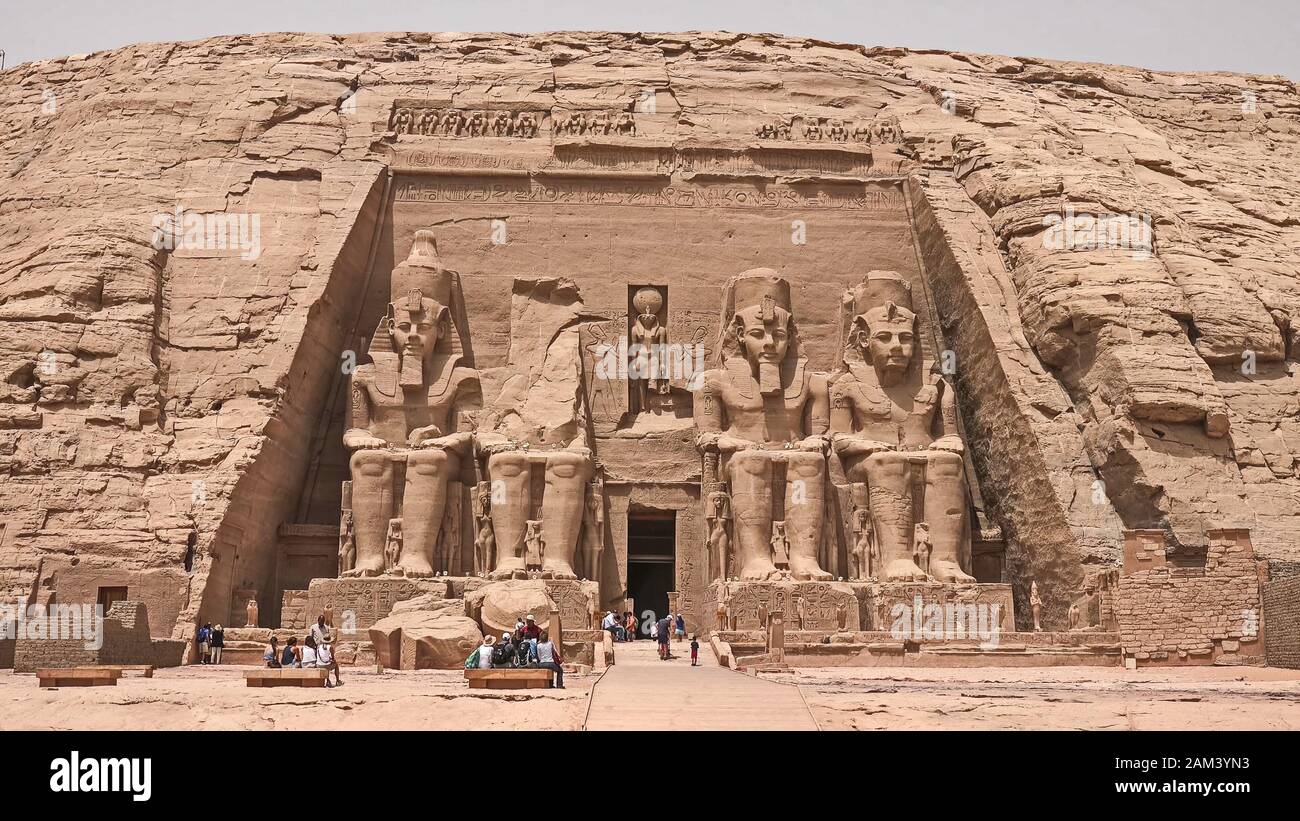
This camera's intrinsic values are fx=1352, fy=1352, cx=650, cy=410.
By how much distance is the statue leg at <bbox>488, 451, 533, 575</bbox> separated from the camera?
16.5 meters

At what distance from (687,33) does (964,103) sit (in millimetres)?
4553

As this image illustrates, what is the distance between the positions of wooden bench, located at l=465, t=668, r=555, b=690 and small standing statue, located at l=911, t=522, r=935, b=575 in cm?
781

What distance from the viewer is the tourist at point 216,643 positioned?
13.8 meters

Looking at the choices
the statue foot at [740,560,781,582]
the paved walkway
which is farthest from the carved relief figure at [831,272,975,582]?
the paved walkway

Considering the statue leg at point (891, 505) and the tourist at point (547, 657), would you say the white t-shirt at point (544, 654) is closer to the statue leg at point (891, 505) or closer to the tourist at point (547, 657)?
the tourist at point (547, 657)

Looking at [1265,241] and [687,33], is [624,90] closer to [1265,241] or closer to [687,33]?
[687,33]

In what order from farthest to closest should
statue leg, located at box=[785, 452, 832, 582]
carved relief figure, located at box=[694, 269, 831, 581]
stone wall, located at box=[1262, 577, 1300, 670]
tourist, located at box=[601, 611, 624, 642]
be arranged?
carved relief figure, located at box=[694, 269, 831, 581]
statue leg, located at box=[785, 452, 832, 582]
tourist, located at box=[601, 611, 624, 642]
stone wall, located at box=[1262, 577, 1300, 670]

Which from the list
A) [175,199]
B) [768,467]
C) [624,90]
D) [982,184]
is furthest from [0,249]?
[982,184]

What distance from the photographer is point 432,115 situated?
1966 centimetres

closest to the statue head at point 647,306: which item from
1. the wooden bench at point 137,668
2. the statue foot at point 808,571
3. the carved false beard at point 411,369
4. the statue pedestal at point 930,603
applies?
the carved false beard at point 411,369

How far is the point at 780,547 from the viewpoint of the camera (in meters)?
16.6

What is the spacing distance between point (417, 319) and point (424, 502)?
2501 mm

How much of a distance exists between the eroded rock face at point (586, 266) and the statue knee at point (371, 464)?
0.88 meters

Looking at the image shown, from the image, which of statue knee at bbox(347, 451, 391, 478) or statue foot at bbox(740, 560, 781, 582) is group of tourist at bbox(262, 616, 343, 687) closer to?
statue knee at bbox(347, 451, 391, 478)
